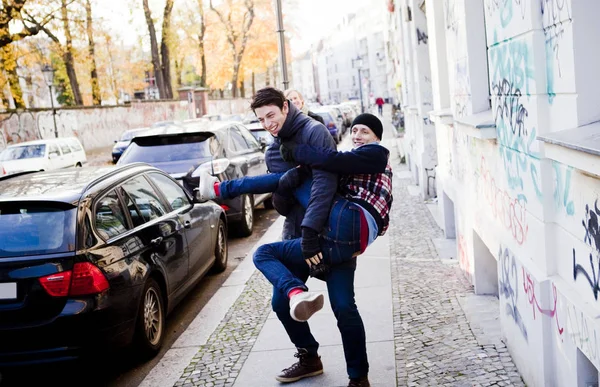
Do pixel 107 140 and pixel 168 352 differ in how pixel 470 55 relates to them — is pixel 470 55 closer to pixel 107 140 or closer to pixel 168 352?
pixel 168 352

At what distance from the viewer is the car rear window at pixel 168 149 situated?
10.5 m

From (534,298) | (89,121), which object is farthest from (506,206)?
(89,121)

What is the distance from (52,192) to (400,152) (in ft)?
56.9

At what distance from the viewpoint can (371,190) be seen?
13.3ft

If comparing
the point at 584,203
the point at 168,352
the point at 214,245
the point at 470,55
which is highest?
the point at 470,55

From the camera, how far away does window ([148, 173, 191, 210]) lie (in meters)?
6.98

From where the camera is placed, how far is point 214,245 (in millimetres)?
8047

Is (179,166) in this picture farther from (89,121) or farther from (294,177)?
(89,121)

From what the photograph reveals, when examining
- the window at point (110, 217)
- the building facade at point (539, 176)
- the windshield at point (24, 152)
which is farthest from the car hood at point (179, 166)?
the windshield at point (24, 152)

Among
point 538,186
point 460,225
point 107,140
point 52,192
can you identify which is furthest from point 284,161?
point 107,140

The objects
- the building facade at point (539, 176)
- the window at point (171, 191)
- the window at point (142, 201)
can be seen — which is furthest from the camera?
the window at point (171, 191)

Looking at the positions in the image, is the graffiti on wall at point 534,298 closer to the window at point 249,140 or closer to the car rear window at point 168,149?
the car rear window at point 168,149

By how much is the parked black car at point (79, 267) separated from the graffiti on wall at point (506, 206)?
2.80m

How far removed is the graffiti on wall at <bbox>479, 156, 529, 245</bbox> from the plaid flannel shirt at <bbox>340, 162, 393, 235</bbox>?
0.85 metres
